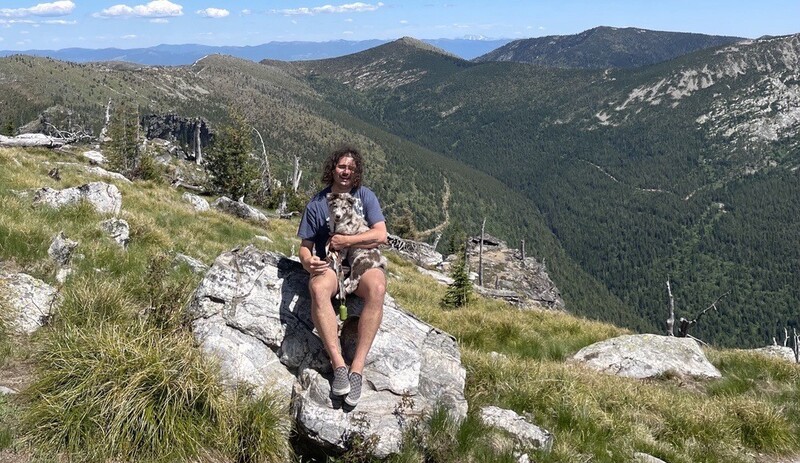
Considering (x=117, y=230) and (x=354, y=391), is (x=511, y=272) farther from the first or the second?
(x=354, y=391)

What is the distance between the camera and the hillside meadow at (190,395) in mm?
4500

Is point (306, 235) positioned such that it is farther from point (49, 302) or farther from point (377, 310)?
point (49, 302)

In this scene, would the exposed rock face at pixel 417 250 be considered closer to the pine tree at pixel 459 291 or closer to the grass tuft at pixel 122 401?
the pine tree at pixel 459 291

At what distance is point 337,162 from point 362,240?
4.52 feet

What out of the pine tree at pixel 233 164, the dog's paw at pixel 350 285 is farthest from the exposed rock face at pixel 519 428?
the pine tree at pixel 233 164

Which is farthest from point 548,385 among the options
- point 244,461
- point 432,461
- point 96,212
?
point 96,212

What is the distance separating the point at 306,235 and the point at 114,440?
126 inches

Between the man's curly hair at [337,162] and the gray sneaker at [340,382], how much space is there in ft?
9.28

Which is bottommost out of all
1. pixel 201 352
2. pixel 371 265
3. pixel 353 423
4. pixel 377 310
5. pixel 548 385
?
pixel 548 385

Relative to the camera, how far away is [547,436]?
19.9 ft

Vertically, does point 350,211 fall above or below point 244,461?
above

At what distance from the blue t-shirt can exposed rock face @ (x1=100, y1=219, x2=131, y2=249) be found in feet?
17.8

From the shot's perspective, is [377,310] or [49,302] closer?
[377,310]

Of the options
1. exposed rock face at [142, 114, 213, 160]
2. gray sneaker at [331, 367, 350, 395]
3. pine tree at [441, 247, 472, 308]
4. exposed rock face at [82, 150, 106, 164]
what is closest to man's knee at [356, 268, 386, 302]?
gray sneaker at [331, 367, 350, 395]
